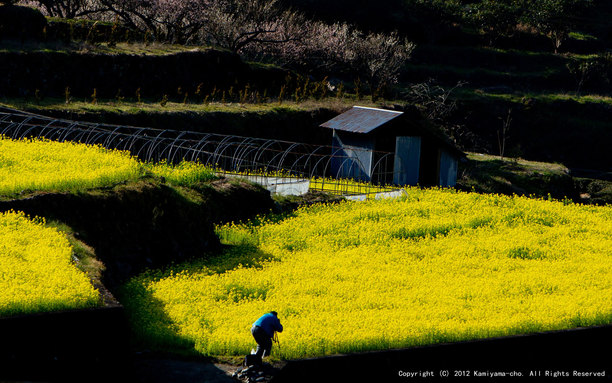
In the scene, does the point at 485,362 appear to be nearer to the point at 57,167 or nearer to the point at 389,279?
the point at 389,279

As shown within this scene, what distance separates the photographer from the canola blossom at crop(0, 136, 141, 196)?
72.3 ft

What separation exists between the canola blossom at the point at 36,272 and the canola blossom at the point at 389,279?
2327mm

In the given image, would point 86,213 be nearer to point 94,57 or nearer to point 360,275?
point 360,275

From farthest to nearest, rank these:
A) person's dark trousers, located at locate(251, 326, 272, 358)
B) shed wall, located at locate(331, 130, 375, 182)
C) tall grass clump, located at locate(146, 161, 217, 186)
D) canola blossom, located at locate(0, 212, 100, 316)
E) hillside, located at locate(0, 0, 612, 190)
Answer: hillside, located at locate(0, 0, 612, 190)
shed wall, located at locate(331, 130, 375, 182)
tall grass clump, located at locate(146, 161, 217, 186)
person's dark trousers, located at locate(251, 326, 272, 358)
canola blossom, located at locate(0, 212, 100, 316)

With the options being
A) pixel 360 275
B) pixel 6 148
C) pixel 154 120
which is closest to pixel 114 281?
pixel 360 275

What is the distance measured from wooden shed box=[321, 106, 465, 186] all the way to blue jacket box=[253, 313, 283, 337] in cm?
2194

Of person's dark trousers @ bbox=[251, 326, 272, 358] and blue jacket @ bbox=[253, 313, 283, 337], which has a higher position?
blue jacket @ bbox=[253, 313, 283, 337]

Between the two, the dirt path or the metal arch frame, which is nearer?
the dirt path

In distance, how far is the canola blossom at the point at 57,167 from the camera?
868 inches

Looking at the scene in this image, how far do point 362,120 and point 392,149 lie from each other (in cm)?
223

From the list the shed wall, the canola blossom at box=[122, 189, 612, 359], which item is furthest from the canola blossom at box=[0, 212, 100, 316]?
the shed wall

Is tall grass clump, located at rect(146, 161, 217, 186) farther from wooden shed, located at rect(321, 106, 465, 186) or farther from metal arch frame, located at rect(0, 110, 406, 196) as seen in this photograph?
wooden shed, located at rect(321, 106, 465, 186)

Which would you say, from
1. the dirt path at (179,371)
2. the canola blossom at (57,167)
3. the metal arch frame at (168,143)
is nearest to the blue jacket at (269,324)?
the dirt path at (179,371)

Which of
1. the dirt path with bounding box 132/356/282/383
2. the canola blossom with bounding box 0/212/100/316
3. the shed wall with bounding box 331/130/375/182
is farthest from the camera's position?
the shed wall with bounding box 331/130/375/182
